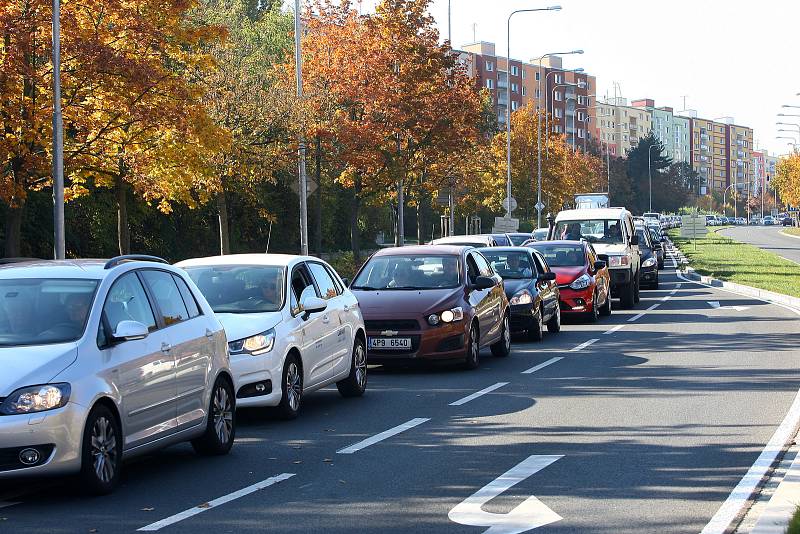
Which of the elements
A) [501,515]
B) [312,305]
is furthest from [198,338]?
[501,515]

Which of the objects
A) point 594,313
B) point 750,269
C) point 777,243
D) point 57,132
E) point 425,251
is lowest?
point 777,243

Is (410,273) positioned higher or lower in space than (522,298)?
higher

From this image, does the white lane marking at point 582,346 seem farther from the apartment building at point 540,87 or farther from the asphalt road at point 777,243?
the apartment building at point 540,87

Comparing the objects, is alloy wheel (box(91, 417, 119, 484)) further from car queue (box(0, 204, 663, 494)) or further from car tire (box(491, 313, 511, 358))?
car tire (box(491, 313, 511, 358))

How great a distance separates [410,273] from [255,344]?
6.09 m

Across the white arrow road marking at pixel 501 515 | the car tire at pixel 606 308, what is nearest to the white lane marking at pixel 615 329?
the car tire at pixel 606 308

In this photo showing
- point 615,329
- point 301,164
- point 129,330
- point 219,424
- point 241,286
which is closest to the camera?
point 129,330

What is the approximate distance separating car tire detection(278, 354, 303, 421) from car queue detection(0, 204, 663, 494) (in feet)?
0.06

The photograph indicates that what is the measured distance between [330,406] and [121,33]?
689 inches

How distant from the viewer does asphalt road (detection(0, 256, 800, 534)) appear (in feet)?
24.1

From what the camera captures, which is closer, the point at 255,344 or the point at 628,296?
the point at 255,344

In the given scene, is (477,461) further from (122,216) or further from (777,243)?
(777,243)

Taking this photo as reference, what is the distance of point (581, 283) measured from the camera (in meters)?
25.4

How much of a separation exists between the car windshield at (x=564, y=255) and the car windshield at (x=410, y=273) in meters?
8.86
